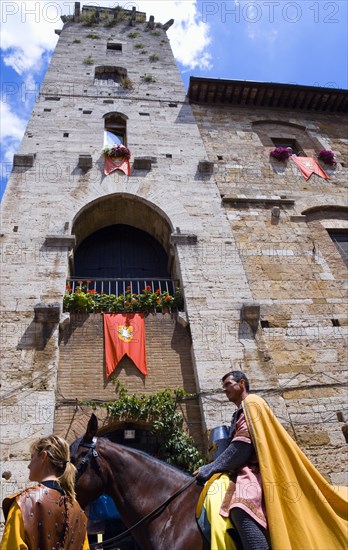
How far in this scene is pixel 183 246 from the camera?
31.6ft

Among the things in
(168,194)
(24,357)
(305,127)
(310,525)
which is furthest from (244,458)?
(305,127)

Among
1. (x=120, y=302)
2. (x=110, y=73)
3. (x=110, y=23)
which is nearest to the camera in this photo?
(x=120, y=302)

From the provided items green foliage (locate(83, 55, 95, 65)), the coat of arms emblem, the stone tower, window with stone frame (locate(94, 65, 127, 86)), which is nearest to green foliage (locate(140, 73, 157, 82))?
the stone tower

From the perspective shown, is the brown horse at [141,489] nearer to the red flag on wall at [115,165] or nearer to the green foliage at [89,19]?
the red flag on wall at [115,165]

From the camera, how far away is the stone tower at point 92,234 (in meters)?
7.08

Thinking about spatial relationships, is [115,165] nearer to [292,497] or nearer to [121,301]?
[121,301]

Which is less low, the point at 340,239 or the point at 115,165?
the point at 115,165

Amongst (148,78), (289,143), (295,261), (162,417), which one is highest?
(148,78)

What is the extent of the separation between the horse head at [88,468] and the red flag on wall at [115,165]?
335 inches

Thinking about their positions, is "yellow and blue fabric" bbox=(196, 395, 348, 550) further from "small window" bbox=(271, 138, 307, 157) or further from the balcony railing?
"small window" bbox=(271, 138, 307, 157)

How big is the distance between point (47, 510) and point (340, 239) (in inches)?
413

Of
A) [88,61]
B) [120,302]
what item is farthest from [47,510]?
[88,61]

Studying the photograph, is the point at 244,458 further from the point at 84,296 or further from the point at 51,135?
the point at 51,135

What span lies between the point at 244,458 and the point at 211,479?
1.24ft
